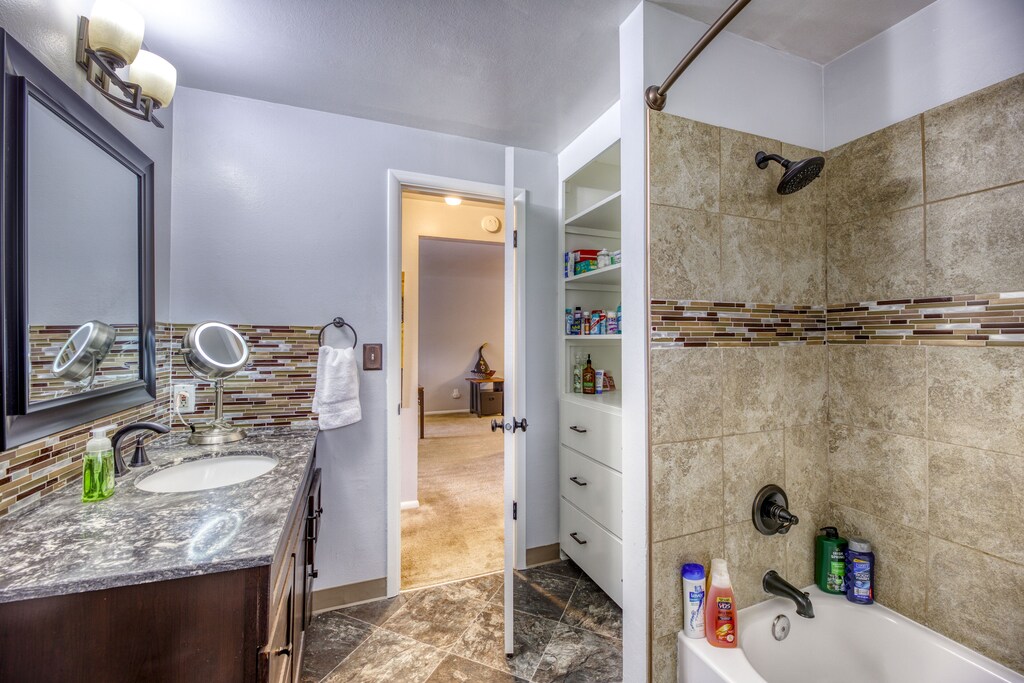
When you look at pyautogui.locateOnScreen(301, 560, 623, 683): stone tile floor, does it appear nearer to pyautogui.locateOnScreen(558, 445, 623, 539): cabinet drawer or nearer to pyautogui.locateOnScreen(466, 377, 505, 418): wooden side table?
pyautogui.locateOnScreen(558, 445, 623, 539): cabinet drawer

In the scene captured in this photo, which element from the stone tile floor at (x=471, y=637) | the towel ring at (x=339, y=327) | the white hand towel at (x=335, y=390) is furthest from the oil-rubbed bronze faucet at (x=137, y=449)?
the stone tile floor at (x=471, y=637)

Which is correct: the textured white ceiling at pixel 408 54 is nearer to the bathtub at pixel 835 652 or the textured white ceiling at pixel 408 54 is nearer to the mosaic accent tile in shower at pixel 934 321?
the mosaic accent tile in shower at pixel 934 321

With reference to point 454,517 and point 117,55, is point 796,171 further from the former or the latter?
point 454,517

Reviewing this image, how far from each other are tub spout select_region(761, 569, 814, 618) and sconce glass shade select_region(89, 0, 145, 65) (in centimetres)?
255

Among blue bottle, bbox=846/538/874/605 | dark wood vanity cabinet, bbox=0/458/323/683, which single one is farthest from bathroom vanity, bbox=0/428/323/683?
blue bottle, bbox=846/538/874/605

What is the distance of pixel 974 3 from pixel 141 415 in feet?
9.45

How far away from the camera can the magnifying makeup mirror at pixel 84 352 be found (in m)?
1.07

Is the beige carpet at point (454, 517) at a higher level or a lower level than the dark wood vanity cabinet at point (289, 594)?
lower

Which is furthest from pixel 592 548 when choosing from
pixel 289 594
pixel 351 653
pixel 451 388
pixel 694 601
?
pixel 451 388

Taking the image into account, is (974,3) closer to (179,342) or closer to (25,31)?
(25,31)

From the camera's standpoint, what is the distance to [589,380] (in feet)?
7.63

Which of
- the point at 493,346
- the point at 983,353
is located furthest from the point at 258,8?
the point at 493,346

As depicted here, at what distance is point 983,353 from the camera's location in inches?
45.2

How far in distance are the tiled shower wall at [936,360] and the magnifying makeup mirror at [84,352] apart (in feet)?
7.90
